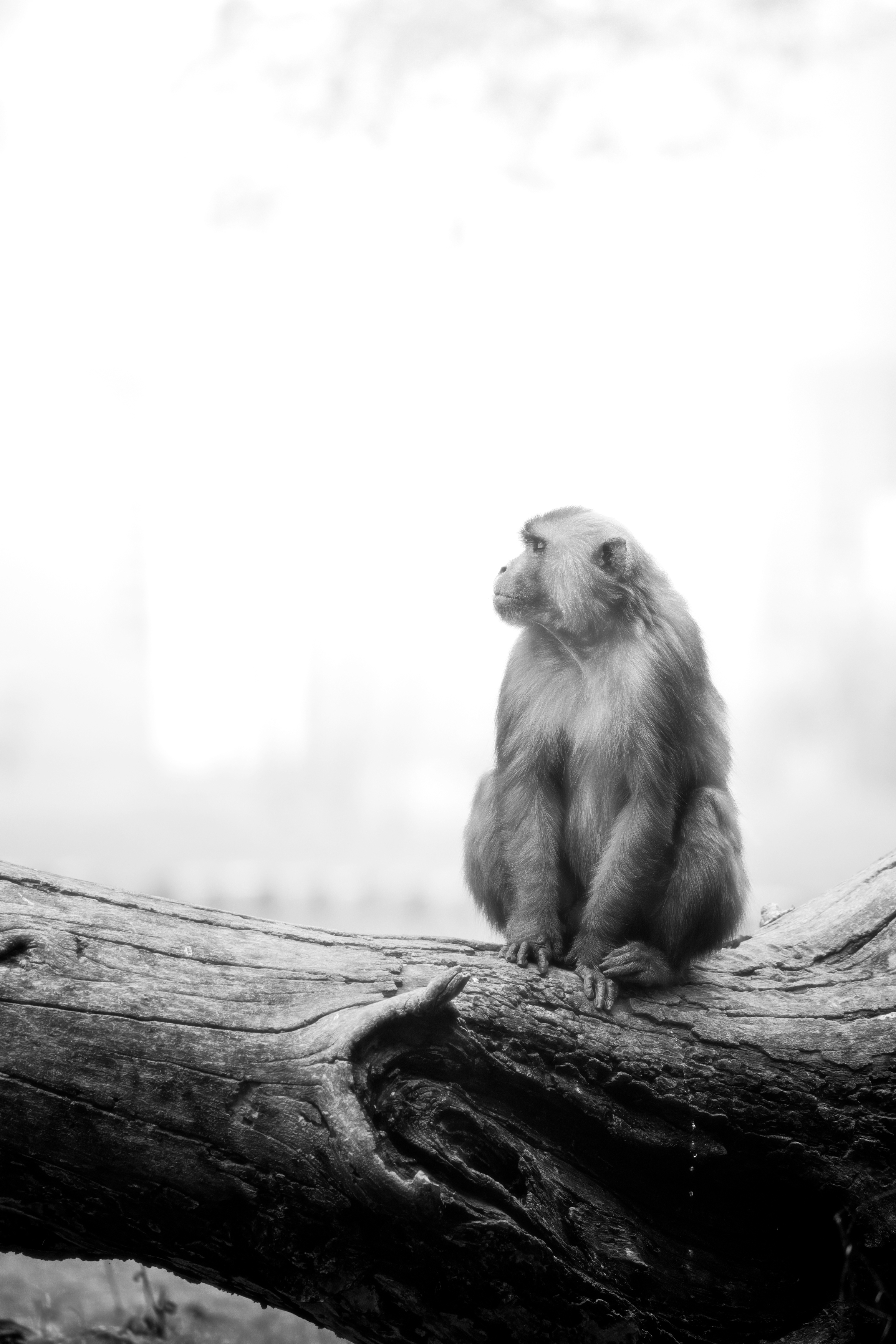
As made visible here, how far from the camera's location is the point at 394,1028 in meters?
3.37

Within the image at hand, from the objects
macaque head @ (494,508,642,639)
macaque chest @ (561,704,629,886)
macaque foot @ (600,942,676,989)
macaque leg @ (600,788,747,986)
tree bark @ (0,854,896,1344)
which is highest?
macaque head @ (494,508,642,639)

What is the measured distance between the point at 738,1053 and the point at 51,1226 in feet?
7.09

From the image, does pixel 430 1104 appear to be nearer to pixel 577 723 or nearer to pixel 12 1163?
pixel 12 1163

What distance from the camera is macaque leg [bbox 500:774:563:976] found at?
Answer: 160 inches

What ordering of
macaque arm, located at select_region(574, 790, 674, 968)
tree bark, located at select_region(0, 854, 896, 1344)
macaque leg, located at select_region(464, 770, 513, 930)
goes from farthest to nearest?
macaque leg, located at select_region(464, 770, 513, 930) < macaque arm, located at select_region(574, 790, 674, 968) < tree bark, located at select_region(0, 854, 896, 1344)

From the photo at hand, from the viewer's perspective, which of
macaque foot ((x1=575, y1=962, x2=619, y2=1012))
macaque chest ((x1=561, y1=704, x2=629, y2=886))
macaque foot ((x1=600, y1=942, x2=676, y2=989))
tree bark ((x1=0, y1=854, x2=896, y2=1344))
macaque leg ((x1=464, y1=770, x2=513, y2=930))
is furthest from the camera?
macaque leg ((x1=464, y1=770, x2=513, y2=930))

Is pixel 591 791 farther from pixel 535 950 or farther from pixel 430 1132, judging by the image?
pixel 430 1132

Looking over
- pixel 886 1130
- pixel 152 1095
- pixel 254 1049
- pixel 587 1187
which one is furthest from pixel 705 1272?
pixel 152 1095

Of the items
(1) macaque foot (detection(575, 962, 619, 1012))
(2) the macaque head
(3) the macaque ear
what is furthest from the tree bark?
(3) the macaque ear

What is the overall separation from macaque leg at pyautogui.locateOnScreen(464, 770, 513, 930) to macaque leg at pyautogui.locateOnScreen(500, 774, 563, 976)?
2.9 inches

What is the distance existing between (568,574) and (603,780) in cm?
77

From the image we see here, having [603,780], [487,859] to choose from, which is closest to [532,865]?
[487,859]

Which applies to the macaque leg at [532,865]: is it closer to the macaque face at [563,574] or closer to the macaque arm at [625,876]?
the macaque arm at [625,876]

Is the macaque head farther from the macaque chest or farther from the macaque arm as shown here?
the macaque arm
